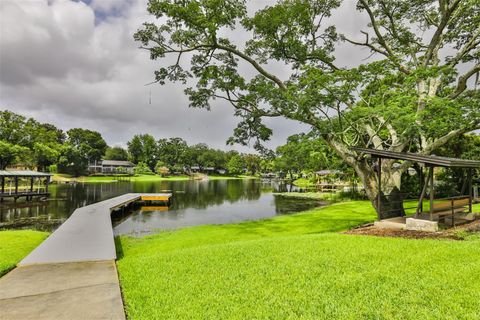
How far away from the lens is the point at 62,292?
4527mm

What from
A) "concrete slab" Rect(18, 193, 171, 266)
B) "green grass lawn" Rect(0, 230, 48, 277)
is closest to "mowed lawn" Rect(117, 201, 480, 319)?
"concrete slab" Rect(18, 193, 171, 266)

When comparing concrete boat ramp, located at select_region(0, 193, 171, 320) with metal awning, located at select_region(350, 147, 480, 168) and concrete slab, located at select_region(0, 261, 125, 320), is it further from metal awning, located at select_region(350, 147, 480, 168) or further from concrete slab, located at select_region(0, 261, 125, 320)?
metal awning, located at select_region(350, 147, 480, 168)

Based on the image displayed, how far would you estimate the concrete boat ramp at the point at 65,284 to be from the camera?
3.87 meters

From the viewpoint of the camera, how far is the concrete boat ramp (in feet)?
12.7

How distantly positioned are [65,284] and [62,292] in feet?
1.47

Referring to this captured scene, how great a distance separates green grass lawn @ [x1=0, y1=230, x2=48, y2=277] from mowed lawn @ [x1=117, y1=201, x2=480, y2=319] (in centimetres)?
276

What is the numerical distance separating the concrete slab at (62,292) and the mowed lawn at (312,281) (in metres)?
0.30

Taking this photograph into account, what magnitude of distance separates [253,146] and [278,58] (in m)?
4.85

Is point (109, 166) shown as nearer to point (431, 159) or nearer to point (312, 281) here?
point (431, 159)

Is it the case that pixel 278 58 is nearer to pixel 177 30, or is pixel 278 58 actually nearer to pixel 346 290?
pixel 177 30

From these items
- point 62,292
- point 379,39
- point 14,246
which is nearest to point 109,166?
point 14,246

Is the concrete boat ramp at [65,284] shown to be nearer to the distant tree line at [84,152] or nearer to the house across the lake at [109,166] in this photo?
the distant tree line at [84,152]

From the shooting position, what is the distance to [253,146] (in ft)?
49.9

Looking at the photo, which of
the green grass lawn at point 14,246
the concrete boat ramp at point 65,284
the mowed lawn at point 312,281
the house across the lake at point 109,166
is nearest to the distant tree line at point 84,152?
the house across the lake at point 109,166
